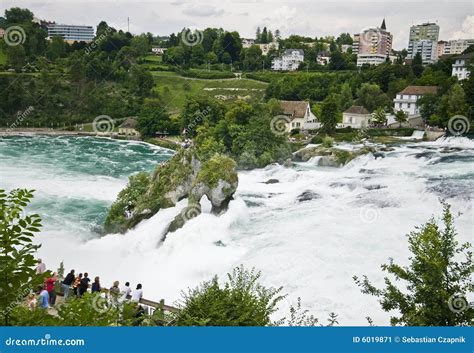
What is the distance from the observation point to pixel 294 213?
576 inches

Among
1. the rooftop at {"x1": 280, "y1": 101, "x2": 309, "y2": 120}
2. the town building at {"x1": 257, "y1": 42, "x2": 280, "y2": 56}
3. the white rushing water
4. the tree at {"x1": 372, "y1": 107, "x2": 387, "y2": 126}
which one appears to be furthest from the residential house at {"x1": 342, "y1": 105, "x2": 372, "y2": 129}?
the town building at {"x1": 257, "y1": 42, "x2": 280, "y2": 56}

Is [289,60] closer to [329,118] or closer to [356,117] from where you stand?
[356,117]

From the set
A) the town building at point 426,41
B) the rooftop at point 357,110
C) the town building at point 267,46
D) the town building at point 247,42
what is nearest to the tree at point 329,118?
the rooftop at point 357,110

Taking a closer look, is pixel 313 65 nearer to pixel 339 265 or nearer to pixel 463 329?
pixel 339 265

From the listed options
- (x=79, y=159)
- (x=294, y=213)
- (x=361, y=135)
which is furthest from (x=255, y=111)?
(x=294, y=213)

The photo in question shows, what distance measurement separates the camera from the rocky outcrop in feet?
71.8

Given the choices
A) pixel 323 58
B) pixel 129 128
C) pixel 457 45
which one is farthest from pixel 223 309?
pixel 457 45

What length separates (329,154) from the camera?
22.4m

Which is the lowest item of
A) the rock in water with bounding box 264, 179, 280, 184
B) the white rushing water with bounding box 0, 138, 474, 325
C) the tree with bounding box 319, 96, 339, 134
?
the white rushing water with bounding box 0, 138, 474, 325

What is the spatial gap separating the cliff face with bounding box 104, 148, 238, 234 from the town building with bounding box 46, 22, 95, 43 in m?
33.6

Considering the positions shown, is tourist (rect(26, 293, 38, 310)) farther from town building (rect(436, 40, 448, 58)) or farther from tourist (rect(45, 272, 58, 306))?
town building (rect(436, 40, 448, 58))

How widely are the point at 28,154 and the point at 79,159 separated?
3062mm

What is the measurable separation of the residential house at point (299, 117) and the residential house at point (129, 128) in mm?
9842

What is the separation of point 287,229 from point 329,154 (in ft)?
32.2
